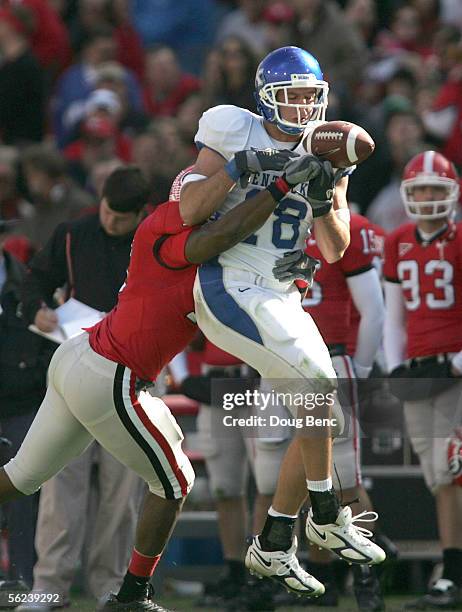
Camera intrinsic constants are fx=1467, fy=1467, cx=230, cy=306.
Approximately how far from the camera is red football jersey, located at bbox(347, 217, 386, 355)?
6.51m

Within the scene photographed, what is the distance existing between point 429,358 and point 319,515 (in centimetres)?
175

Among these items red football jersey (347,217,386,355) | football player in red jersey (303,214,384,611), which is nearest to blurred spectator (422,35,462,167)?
red football jersey (347,217,386,355)

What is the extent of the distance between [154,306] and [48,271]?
4.74 feet

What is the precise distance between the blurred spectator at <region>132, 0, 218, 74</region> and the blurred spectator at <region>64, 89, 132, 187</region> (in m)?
1.63

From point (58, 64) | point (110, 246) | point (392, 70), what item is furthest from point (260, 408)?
point (58, 64)

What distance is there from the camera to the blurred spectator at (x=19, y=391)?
6.47 metres

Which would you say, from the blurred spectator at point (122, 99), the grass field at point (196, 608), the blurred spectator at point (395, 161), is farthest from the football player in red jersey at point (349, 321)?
the blurred spectator at point (122, 99)

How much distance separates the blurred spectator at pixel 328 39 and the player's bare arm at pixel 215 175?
5.07 metres

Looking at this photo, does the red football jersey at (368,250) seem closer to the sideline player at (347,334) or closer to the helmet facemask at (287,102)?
the sideline player at (347,334)

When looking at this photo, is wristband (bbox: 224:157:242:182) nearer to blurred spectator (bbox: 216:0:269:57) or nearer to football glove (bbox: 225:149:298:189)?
football glove (bbox: 225:149:298:189)

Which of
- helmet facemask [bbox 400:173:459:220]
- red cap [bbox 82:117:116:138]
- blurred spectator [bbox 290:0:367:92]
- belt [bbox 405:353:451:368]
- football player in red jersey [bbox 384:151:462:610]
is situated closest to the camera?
football player in red jersey [bbox 384:151:462:610]

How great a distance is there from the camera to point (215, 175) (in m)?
4.95

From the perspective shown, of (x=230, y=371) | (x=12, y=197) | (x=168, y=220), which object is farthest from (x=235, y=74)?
(x=168, y=220)

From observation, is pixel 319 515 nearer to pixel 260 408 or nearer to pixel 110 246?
pixel 260 408
